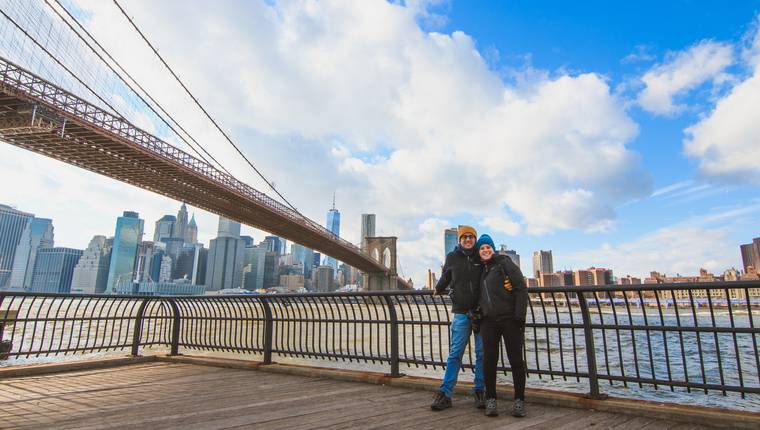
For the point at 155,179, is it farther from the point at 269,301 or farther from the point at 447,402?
the point at 447,402

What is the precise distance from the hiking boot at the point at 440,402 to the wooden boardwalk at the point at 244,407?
0.29 ft

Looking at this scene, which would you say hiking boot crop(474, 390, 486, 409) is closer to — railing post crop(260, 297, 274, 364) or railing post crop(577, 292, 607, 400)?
railing post crop(577, 292, 607, 400)

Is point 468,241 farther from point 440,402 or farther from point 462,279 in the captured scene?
point 440,402

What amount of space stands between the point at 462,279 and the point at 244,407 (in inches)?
94.6

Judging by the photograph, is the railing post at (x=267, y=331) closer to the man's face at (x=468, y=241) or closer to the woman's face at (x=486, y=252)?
the man's face at (x=468, y=241)

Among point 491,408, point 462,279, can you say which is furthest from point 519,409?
point 462,279

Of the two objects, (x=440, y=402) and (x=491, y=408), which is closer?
(x=491, y=408)

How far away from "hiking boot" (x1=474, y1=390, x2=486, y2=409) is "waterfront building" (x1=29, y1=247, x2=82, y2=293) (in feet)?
372

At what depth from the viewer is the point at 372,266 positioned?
6788 cm

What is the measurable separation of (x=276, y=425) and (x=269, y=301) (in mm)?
3341

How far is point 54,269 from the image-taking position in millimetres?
101625

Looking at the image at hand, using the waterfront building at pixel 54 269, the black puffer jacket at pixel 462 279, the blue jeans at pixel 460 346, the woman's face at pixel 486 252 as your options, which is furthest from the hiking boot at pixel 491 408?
the waterfront building at pixel 54 269

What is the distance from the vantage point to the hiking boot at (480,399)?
13.4 feet

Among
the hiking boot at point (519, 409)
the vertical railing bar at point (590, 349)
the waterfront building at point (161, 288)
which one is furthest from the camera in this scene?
the waterfront building at point (161, 288)
